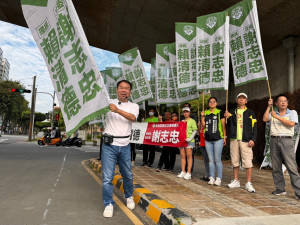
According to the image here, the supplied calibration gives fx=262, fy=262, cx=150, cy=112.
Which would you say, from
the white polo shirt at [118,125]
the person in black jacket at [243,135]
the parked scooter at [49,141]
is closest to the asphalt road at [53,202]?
the white polo shirt at [118,125]

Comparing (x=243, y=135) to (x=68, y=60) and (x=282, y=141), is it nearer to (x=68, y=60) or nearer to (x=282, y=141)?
(x=282, y=141)

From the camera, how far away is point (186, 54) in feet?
24.4

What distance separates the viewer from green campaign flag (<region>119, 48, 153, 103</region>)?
9.29 m

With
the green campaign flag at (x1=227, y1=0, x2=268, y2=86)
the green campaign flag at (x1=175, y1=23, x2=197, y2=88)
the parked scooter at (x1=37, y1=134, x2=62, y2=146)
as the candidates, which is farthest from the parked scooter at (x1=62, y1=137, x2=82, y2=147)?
the green campaign flag at (x1=227, y1=0, x2=268, y2=86)

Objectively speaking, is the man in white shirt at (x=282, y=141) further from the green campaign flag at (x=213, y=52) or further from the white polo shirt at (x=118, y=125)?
the white polo shirt at (x=118, y=125)

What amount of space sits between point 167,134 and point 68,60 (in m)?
4.02

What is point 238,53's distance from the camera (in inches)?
243

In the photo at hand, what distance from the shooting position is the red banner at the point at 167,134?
7016 mm

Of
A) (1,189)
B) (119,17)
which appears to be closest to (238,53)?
(1,189)

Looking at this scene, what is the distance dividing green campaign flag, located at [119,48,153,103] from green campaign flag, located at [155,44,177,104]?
45 cm

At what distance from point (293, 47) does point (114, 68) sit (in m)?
7.37

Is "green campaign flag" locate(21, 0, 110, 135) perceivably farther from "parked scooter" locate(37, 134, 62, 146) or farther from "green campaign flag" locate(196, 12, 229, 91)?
"parked scooter" locate(37, 134, 62, 146)

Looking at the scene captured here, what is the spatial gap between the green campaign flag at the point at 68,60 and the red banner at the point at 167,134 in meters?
3.59

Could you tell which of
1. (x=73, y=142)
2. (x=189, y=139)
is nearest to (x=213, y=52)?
(x=189, y=139)
